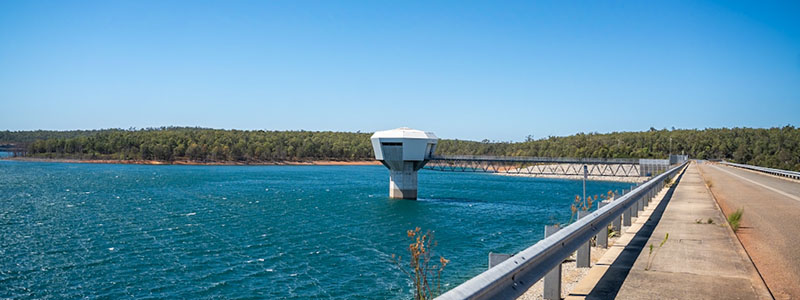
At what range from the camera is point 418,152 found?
213ft

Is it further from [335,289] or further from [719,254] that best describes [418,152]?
[719,254]

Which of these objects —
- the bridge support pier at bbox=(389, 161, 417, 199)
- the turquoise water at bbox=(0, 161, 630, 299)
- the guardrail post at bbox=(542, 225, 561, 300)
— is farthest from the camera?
the bridge support pier at bbox=(389, 161, 417, 199)

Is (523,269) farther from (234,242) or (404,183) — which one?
(404,183)

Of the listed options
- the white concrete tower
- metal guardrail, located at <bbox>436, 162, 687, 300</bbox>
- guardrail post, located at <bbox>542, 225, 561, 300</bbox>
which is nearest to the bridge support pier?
the white concrete tower

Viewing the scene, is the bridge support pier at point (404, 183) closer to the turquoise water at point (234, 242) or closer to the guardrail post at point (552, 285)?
the turquoise water at point (234, 242)

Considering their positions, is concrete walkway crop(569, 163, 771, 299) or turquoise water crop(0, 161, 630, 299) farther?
turquoise water crop(0, 161, 630, 299)

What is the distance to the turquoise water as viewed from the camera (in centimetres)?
2056

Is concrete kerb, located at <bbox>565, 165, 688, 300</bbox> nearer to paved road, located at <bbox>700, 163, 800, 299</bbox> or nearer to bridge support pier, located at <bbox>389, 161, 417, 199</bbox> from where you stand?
paved road, located at <bbox>700, 163, 800, 299</bbox>

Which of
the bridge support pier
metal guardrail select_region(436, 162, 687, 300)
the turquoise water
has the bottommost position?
the turquoise water

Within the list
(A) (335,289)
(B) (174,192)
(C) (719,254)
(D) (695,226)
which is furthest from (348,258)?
(B) (174,192)

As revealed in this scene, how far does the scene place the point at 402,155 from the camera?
64.2 m

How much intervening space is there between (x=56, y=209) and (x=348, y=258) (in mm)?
32591

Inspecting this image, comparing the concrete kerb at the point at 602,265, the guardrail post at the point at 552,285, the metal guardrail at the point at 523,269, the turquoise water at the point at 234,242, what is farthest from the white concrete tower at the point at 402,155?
the guardrail post at the point at 552,285

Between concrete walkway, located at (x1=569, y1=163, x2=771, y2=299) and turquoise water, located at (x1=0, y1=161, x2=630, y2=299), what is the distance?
391 inches
